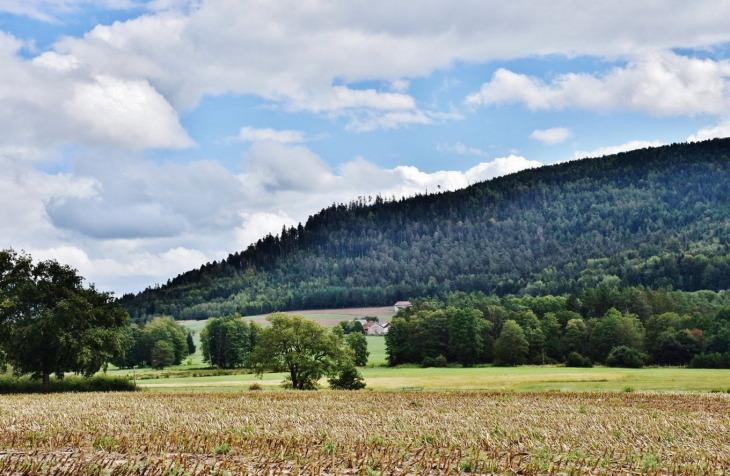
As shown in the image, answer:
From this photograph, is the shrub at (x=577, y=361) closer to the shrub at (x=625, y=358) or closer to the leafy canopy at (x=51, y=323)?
the shrub at (x=625, y=358)

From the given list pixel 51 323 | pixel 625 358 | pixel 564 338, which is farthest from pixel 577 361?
pixel 51 323

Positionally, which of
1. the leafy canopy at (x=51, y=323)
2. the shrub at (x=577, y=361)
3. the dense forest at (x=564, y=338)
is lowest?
the shrub at (x=577, y=361)

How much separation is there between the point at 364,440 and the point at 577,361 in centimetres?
9794

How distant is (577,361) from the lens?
114 meters

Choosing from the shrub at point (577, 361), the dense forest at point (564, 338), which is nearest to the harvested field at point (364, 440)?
the shrub at point (577, 361)

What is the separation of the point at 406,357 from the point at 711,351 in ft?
186

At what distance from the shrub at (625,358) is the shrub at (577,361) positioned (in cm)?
407

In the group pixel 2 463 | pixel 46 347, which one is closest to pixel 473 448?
pixel 2 463

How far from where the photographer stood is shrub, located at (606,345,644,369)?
112 meters

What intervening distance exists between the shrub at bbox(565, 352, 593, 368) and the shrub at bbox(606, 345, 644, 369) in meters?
4.07

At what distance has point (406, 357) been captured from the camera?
13262 centimetres

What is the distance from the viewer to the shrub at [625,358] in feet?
367

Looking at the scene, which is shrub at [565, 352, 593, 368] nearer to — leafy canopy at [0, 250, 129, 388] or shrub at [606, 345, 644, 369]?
shrub at [606, 345, 644, 369]

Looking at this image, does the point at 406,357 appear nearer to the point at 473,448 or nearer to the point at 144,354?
the point at 144,354
